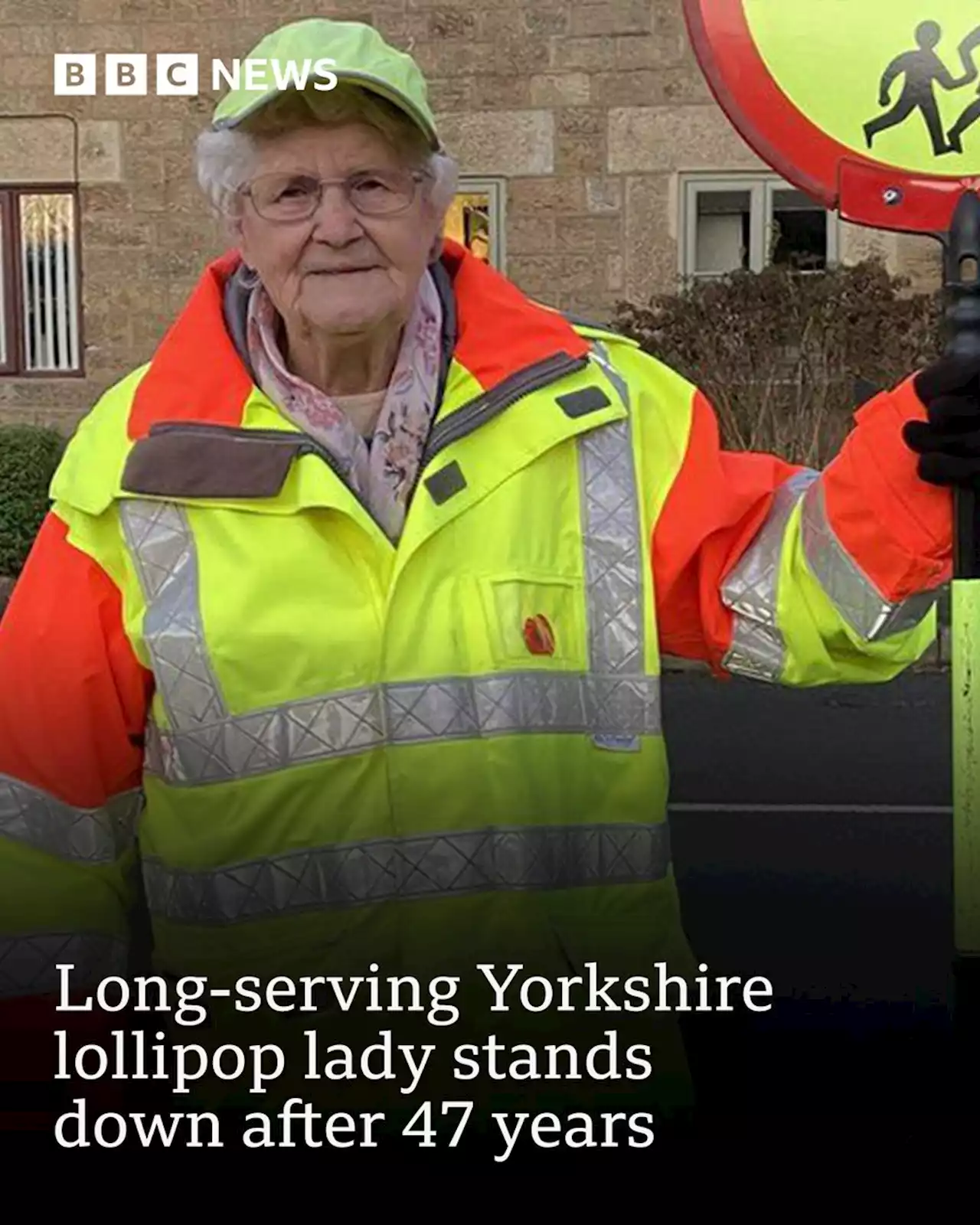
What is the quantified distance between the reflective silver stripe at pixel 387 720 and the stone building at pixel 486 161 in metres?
9.55

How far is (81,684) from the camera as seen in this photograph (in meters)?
1.71

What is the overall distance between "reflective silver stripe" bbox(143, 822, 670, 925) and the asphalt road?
0.22 metres

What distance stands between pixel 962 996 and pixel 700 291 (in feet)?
30.2

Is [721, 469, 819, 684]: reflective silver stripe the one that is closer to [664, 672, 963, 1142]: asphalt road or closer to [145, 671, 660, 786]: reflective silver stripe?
[145, 671, 660, 786]: reflective silver stripe

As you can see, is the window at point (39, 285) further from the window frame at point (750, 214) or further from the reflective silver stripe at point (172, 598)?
the reflective silver stripe at point (172, 598)

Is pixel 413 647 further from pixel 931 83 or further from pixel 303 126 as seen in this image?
pixel 931 83

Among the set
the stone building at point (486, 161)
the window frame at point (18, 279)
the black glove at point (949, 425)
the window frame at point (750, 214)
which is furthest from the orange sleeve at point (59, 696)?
the window frame at point (18, 279)

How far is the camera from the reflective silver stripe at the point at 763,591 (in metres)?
1.74

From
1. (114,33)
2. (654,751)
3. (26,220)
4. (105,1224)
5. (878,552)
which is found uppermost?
(114,33)

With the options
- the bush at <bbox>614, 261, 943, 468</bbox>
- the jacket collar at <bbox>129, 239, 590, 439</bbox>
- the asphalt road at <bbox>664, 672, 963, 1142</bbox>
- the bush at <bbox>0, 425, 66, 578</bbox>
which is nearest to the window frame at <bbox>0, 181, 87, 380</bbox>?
the bush at <bbox>0, 425, 66, 578</bbox>

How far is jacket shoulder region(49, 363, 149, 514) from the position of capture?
167 cm

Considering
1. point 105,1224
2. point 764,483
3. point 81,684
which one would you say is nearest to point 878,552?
point 764,483

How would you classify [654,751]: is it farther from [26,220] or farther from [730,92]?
[26,220]

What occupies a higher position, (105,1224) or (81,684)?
(81,684)
